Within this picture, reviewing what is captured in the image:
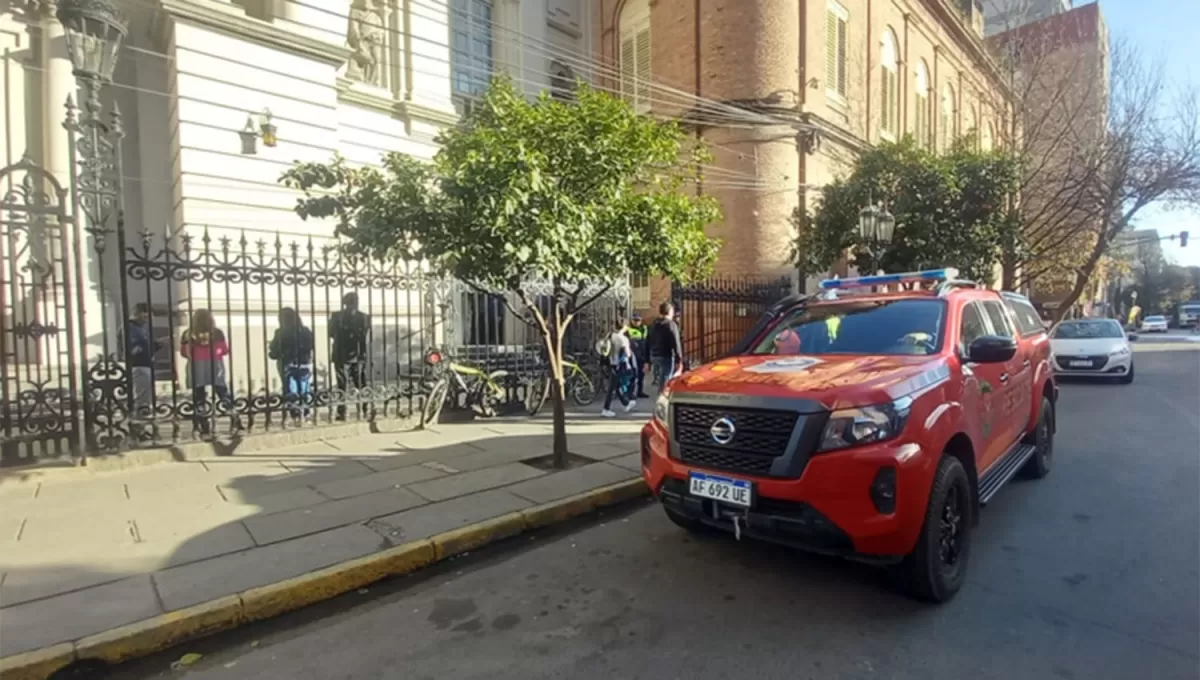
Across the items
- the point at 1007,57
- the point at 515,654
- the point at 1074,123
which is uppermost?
the point at 1007,57

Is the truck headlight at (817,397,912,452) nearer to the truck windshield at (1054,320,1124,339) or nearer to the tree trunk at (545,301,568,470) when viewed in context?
the tree trunk at (545,301,568,470)

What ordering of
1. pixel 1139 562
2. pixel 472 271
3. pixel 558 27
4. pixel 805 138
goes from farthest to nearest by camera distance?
pixel 558 27 < pixel 805 138 < pixel 472 271 < pixel 1139 562

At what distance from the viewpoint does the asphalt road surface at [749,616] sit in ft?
10.9

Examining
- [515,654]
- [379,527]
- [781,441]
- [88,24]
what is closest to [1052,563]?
[781,441]

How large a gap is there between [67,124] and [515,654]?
7.48 m

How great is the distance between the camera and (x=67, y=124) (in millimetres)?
6906

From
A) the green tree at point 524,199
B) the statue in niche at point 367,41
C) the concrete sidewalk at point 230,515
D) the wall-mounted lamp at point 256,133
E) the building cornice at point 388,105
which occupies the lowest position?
the concrete sidewalk at point 230,515

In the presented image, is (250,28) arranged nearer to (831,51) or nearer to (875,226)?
(875,226)

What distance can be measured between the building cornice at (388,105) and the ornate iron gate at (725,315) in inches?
302

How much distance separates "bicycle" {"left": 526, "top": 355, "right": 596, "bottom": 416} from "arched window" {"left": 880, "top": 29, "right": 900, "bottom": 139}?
1633cm

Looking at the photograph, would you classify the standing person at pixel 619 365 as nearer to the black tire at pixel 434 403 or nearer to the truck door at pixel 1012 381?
the black tire at pixel 434 403

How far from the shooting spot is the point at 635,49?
20250mm

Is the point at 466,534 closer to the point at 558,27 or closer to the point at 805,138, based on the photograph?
the point at 805,138

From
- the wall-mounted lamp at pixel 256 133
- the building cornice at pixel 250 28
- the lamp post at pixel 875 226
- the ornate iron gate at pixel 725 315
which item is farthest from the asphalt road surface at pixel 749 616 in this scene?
the building cornice at pixel 250 28
